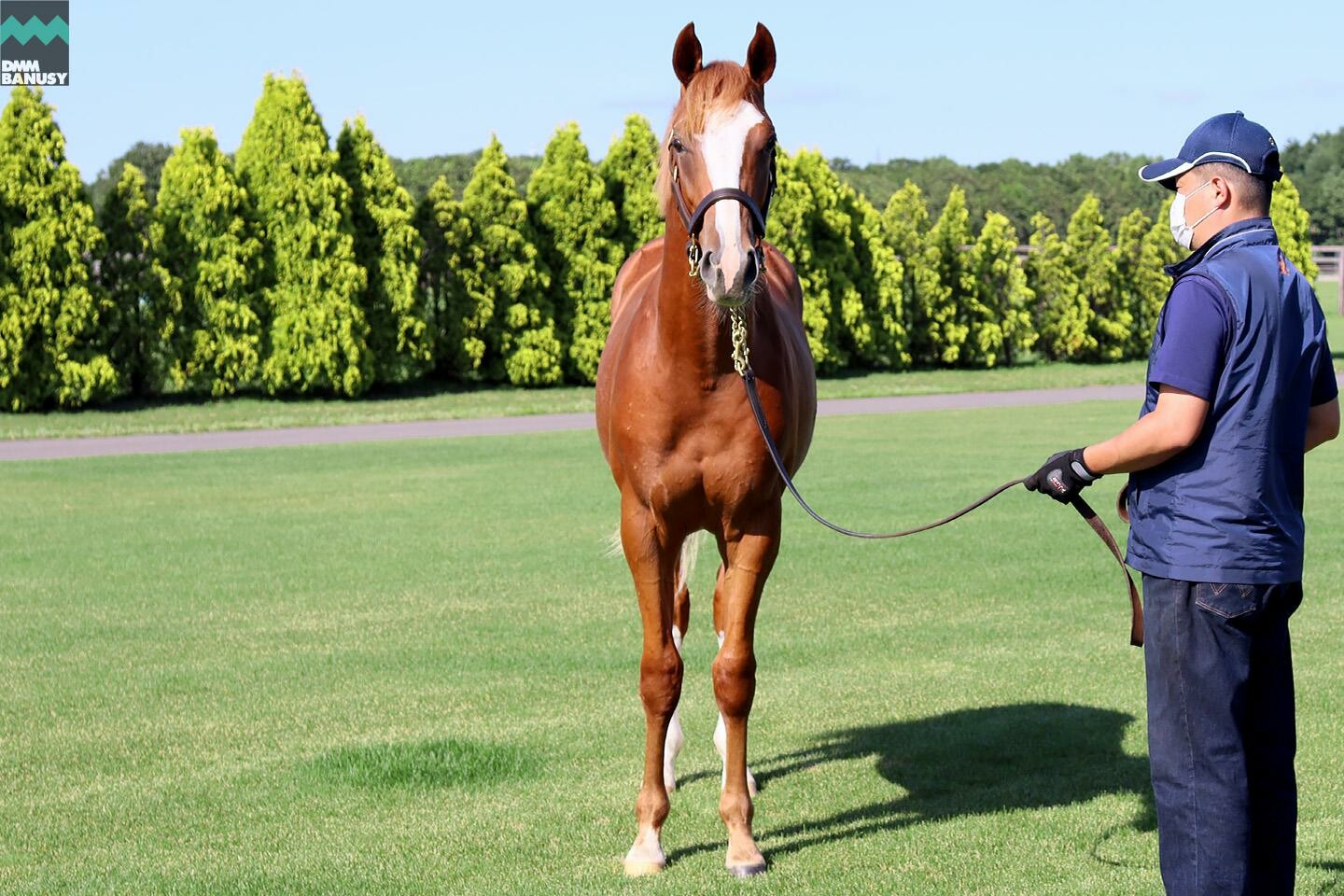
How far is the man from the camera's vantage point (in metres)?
3.59

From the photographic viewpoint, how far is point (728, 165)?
14.3 feet

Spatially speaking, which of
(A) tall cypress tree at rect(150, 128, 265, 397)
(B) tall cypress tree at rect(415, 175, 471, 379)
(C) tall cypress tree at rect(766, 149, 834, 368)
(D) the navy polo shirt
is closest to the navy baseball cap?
(D) the navy polo shirt

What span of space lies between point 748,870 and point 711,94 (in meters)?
2.59

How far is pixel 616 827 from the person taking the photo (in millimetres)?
5246

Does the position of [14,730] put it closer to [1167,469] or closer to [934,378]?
[1167,469]

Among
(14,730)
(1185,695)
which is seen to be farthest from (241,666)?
(1185,695)

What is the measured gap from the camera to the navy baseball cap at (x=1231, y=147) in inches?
144

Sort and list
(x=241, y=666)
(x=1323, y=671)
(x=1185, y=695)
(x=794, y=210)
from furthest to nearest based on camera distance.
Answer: (x=794, y=210), (x=241, y=666), (x=1323, y=671), (x=1185, y=695)

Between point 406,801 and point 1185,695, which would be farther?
point 406,801

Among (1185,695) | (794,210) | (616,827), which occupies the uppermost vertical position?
(794,210)

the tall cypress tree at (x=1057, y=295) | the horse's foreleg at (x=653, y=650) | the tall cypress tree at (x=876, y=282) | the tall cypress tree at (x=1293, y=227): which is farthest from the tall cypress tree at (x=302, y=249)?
the tall cypress tree at (x=1293, y=227)

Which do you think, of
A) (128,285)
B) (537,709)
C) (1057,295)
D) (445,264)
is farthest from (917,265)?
(537,709)

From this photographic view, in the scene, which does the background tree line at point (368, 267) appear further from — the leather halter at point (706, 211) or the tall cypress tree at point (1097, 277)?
the leather halter at point (706, 211)

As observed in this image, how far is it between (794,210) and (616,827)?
22.5m
